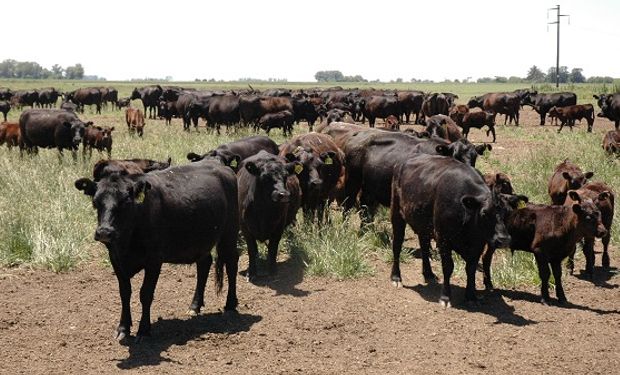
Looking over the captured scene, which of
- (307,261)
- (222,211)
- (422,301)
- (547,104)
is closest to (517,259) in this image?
(422,301)

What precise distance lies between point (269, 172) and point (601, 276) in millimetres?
4563

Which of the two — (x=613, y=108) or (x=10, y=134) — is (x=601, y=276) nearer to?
(x=10, y=134)

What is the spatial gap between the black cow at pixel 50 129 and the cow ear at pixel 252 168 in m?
11.2

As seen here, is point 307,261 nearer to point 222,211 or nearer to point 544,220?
point 222,211

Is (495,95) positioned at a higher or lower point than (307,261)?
higher

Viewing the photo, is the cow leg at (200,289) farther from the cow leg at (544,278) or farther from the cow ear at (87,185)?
the cow leg at (544,278)

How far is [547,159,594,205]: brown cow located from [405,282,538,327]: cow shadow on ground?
285 centimetres

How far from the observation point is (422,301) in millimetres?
7914

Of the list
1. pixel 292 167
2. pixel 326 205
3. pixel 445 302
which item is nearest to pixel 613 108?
pixel 326 205

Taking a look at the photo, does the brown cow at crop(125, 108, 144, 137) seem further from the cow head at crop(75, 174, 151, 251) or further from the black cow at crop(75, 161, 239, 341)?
the cow head at crop(75, 174, 151, 251)

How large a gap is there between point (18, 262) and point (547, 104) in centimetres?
3293

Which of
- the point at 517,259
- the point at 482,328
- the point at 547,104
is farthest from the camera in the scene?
the point at 547,104

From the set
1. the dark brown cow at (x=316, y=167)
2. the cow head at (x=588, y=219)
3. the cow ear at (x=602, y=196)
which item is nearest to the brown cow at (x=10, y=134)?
the dark brown cow at (x=316, y=167)

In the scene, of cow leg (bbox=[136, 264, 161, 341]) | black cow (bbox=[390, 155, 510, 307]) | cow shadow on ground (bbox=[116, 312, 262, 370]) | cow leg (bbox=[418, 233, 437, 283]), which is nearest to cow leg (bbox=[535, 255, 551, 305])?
black cow (bbox=[390, 155, 510, 307])
